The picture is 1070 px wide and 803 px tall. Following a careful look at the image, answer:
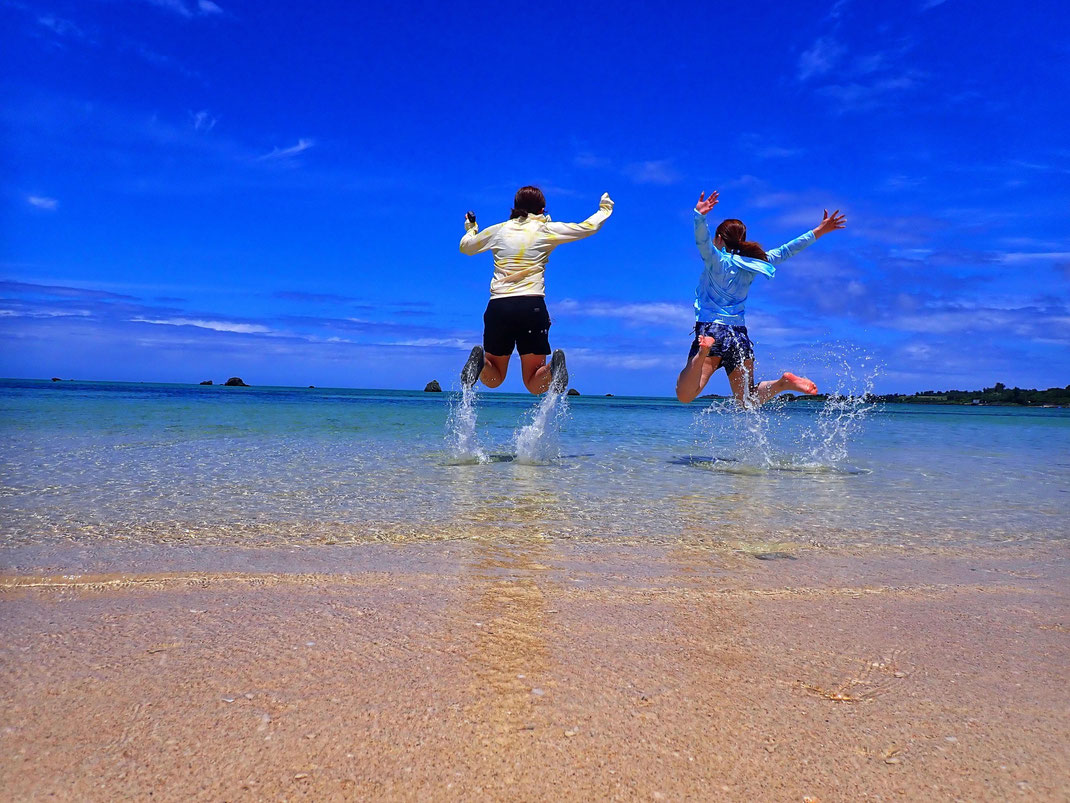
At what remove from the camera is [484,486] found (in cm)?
563

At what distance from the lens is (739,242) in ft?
23.5

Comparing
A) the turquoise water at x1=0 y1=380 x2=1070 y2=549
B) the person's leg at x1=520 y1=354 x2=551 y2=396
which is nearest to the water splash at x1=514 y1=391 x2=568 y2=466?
the turquoise water at x1=0 y1=380 x2=1070 y2=549

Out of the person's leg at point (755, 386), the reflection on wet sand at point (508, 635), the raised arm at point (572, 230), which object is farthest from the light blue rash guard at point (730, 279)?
the reflection on wet sand at point (508, 635)

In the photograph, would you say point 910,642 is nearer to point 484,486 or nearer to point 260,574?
point 260,574

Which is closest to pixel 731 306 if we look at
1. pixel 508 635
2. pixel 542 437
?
pixel 542 437

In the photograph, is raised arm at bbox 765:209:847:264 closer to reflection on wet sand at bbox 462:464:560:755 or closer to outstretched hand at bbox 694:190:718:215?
outstretched hand at bbox 694:190:718:215

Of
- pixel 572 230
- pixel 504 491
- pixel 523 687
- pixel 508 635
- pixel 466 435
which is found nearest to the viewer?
pixel 523 687

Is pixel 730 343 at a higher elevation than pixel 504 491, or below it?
higher

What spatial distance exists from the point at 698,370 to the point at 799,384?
101 cm

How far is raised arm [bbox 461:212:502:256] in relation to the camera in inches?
261

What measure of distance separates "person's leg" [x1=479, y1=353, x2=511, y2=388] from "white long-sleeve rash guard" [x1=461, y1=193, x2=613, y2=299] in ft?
2.01

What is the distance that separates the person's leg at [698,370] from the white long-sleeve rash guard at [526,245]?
171 cm

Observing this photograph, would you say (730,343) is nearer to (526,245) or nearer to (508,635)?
(526,245)

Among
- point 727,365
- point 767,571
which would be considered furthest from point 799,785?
point 727,365
